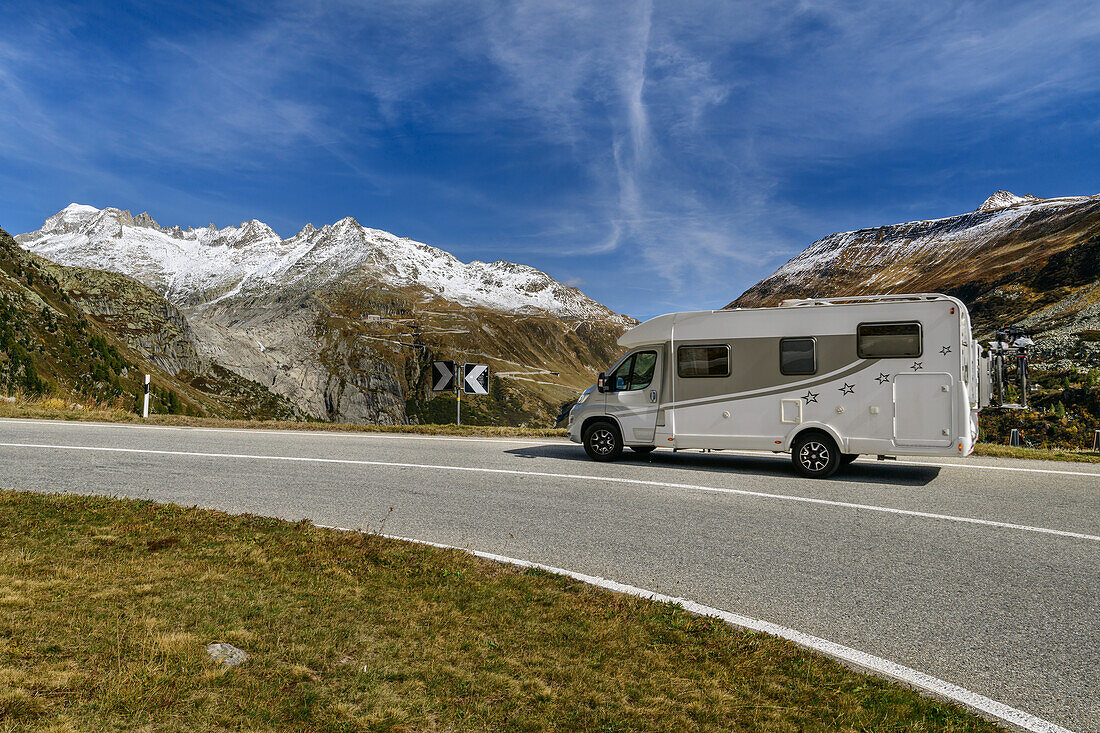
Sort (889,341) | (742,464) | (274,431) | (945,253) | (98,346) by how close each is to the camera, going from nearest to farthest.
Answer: (889,341), (742,464), (274,431), (98,346), (945,253)

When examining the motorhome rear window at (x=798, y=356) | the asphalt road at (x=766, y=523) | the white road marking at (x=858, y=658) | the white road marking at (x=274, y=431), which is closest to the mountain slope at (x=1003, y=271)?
the motorhome rear window at (x=798, y=356)

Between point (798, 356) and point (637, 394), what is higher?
point (798, 356)

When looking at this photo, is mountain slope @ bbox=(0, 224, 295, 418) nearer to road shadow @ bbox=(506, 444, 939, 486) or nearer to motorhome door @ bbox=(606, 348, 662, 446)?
road shadow @ bbox=(506, 444, 939, 486)

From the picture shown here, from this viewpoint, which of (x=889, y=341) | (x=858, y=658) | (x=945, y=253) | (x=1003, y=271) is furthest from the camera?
(x=945, y=253)

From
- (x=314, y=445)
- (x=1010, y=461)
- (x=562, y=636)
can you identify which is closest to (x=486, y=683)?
(x=562, y=636)

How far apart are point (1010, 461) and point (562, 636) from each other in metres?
13.1

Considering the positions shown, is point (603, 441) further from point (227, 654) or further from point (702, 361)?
point (227, 654)

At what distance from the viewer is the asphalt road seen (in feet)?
14.6

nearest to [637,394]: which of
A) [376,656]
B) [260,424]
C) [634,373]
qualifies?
[634,373]

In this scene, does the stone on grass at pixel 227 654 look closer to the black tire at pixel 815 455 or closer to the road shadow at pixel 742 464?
the road shadow at pixel 742 464

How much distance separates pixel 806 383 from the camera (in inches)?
446

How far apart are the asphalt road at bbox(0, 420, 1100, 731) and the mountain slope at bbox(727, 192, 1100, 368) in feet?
61.5

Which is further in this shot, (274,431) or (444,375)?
(444,375)

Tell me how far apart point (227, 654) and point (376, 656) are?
81cm
